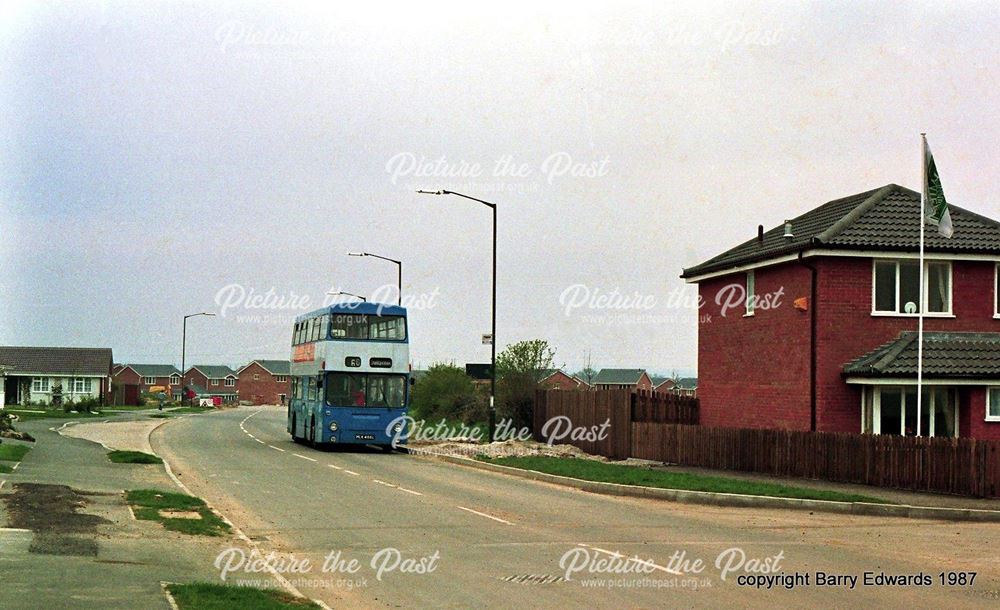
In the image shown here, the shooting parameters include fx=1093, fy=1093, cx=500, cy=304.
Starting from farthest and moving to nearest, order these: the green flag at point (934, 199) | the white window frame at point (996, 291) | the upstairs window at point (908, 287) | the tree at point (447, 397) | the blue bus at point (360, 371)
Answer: the tree at point (447, 397)
the blue bus at point (360, 371)
the white window frame at point (996, 291)
the upstairs window at point (908, 287)
the green flag at point (934, 199)

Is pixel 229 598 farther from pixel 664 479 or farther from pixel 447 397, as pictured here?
pixel 447 397

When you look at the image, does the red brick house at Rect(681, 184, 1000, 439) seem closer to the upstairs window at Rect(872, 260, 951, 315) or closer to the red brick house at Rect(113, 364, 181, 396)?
the upstairs window at Rect(872, 260, 951, 315)

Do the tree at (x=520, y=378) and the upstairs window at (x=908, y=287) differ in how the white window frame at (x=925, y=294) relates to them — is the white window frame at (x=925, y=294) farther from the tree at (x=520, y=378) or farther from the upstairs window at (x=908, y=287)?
the tree at (x=520, y=378)

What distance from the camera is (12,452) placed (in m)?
26.1

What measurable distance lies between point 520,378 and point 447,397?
372 inches

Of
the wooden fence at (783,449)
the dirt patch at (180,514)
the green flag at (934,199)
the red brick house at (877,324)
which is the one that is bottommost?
the dirt patch at (180,514)

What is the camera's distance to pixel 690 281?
35062 millimetres

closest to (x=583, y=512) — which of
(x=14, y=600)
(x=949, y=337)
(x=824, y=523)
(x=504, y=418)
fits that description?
(x=824, y=523)

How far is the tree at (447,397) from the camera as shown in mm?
49312

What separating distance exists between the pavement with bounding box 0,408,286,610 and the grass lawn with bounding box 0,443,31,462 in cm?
370

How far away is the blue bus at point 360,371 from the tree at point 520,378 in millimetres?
8452

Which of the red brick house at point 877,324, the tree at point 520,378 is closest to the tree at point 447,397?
the tree at point 520,378

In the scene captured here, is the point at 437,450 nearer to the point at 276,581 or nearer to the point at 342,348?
the point at 342,348

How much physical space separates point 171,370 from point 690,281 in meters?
162
